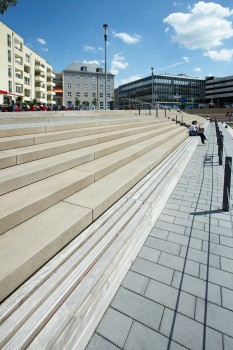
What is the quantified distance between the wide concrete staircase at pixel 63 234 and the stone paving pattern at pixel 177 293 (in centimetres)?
18

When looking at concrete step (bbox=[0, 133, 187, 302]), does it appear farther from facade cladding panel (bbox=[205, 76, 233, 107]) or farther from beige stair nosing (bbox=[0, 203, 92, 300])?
facade cladding panel (bbox=[205, 76, 233, 107])

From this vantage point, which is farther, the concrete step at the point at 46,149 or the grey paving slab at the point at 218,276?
the concrete step at the point at 46,149

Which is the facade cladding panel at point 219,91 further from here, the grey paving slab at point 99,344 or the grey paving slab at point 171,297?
the grey paving slab at point 99,344

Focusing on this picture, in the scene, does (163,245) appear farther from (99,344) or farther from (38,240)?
(38,240)

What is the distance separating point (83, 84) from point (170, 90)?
37137 mm

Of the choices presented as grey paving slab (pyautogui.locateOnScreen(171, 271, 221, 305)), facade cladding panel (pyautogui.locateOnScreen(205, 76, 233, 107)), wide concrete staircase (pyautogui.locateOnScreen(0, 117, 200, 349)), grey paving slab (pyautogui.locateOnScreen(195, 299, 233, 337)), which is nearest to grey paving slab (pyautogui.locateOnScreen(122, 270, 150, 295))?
wide concrete staircase (pyautogui.locateOnScreen(0, 117, 200, 349))

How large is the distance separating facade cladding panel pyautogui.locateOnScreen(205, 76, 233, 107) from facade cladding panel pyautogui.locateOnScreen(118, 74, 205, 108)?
2.77 m

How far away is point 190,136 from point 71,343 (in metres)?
15.9

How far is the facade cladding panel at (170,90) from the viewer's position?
3634 inches

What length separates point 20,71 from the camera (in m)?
50.0

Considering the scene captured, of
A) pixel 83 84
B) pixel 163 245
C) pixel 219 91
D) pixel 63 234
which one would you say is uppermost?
pixel 219 91

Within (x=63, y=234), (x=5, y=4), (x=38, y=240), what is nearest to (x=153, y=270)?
(x=63, y=234)

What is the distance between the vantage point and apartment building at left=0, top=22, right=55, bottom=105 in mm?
42344

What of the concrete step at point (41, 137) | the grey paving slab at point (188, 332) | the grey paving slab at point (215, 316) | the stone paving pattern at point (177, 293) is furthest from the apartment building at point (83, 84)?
the grey paving slab at point (188, 332)
